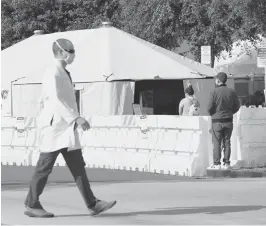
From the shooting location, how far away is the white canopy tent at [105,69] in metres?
29.6

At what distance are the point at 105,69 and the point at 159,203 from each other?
17.2 m

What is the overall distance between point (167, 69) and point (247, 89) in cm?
1800

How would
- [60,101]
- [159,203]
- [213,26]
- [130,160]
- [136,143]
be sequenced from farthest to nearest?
[213,26] → [130,160] → [136,143] → [159,203] → [60,101]

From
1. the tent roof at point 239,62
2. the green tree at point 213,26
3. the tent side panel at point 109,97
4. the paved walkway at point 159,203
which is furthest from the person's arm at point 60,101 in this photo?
the tent roof at point 239,62

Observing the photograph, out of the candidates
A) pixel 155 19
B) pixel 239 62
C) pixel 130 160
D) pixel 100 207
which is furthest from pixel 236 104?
pixel 239 62

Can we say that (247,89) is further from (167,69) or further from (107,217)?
(107,217)

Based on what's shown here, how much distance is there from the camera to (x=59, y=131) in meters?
10.7

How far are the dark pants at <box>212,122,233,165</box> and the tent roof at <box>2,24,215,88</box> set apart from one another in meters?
11.2

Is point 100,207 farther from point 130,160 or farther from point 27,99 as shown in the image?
point 27,99

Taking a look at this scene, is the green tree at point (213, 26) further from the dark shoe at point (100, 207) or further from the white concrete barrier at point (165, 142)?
the dark shoe at point (100, 207)

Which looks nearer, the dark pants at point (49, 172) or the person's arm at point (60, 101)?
the person's arm at point (60, 101)

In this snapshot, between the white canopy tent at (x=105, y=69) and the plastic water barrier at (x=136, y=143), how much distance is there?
22.7 ft

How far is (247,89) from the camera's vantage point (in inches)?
1875

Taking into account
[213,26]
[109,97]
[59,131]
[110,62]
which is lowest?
[59,131]
